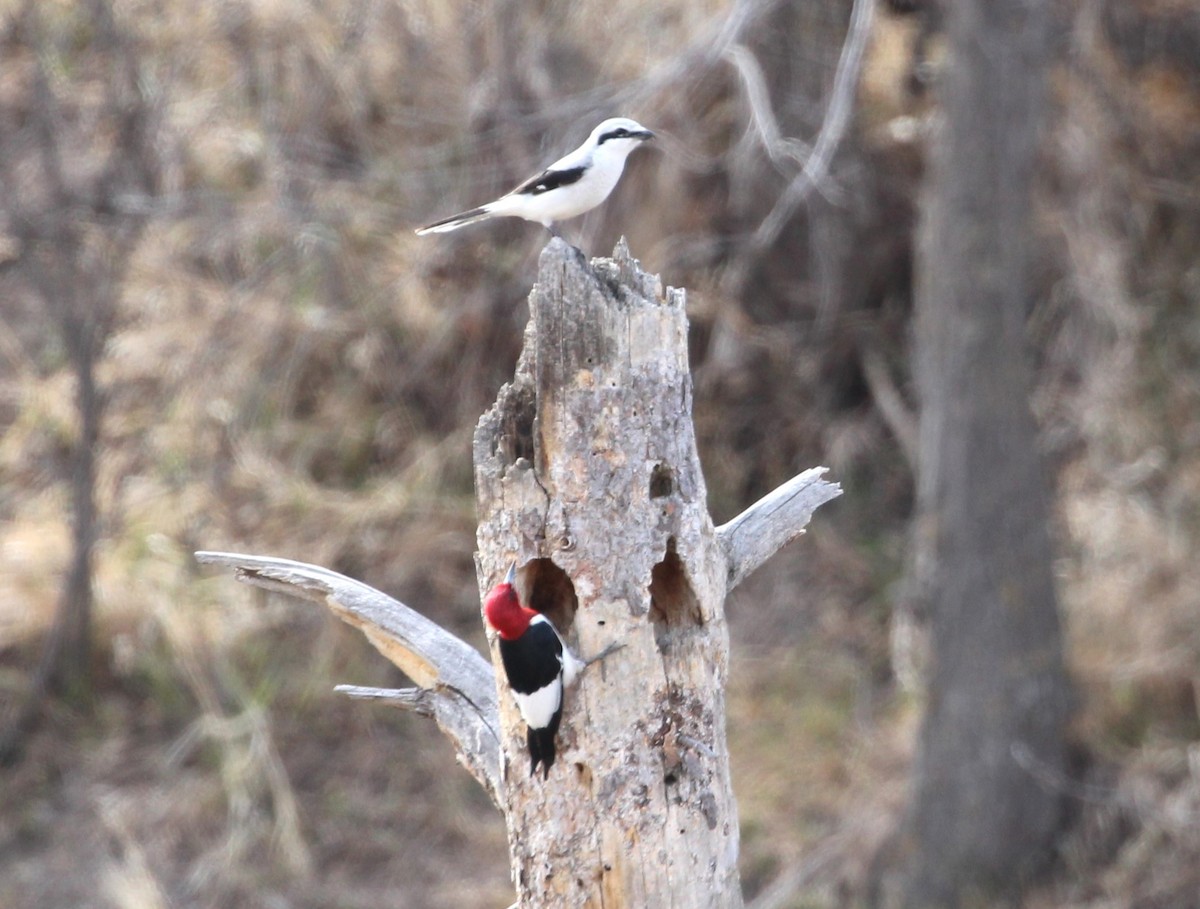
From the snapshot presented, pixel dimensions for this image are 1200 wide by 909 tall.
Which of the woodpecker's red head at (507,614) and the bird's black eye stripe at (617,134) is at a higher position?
the bird's black eye stripe at (617,134)

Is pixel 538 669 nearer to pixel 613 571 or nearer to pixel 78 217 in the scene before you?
pixel 613 571

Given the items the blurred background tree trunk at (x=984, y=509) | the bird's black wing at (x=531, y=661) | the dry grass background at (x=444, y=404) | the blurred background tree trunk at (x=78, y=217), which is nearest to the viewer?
the bird's black wing at (x=531, y=661)

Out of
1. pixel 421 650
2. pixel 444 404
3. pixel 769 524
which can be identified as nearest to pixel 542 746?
pixel 421 650

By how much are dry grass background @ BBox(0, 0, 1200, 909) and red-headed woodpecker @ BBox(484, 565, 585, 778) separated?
4515 mm

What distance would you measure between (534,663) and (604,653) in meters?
0.19

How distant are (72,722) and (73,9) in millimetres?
4085

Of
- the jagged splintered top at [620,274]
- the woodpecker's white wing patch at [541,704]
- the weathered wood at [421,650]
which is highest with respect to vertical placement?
the jagged splintered top at [620,274]

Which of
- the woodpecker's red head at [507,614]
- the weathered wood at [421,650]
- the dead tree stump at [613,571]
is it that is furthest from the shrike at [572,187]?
the woodpecker's red head at [507,614]

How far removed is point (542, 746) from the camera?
333 cm

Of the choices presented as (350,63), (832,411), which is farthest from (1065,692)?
(350,63)

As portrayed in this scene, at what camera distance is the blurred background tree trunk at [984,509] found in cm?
710

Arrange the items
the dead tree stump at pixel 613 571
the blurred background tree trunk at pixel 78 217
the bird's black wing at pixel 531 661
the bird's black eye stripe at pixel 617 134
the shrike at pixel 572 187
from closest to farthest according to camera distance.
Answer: the bird's black wing at pixel 531 661, the dead tree stump at pixel 613 571, the shrike at pixel 572 187, the bird's black eye stripe at pixel 617 134, the blurred background tree trunk at pixel 78 217

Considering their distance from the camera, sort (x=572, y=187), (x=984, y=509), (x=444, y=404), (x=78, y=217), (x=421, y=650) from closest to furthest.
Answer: (x=421, y=650) → (x=572, y=187) → (x=984, y=509) → (x=78, y=217) → (x=444, y=404)

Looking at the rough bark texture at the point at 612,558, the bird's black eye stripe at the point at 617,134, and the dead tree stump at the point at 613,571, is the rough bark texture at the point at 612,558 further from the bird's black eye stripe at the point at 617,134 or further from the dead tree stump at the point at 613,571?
the bird's black eye stripe at the point at 617,134
